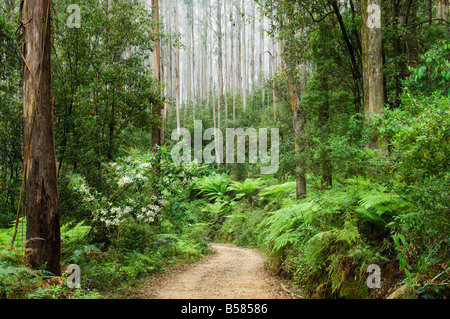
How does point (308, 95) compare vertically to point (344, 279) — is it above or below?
above

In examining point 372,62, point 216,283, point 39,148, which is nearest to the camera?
point 39,148

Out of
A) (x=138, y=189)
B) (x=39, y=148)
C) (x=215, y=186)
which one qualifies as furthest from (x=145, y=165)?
(x=215, y=186)

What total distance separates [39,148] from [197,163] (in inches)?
125

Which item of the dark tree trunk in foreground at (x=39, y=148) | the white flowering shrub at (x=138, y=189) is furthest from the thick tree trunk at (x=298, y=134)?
the dark tree trunk in foreground at (x=39, y=148)

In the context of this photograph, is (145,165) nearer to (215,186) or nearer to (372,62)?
(372,62)

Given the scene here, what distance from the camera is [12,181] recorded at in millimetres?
7422

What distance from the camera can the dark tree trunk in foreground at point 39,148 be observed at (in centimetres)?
486

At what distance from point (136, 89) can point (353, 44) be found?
5.81 meters

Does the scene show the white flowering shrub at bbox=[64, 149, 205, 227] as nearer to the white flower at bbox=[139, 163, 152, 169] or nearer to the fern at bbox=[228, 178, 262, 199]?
the white flower at bbox=[139, 163, 152, 169]

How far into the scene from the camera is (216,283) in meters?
5.80

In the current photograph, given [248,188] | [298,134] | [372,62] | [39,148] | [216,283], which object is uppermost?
[372,62]

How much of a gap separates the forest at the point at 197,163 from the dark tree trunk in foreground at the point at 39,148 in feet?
0.07
